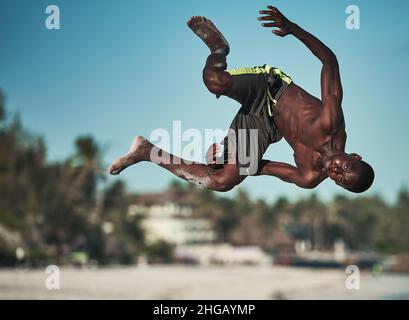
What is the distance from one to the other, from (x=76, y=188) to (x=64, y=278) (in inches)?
656

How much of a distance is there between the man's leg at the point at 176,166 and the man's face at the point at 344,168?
Answer: 111 cm

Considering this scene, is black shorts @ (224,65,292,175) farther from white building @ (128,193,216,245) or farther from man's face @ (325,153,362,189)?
white building @ (128,193,216,245)

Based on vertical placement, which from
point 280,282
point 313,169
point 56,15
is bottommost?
point 280,282

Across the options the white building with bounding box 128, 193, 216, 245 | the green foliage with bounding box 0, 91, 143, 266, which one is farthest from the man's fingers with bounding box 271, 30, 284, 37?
the white building with bounding box 128, 193, 216, 245

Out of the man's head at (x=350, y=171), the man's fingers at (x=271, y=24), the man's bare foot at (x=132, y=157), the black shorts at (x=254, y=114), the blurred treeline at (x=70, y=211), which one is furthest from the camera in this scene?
the blurred treeline at (x=70, y=211)

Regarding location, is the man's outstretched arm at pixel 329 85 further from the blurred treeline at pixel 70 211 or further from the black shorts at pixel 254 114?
the blurred treeline at pixel 70 211

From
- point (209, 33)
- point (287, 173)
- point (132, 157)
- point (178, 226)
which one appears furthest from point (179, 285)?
point (209, 33)

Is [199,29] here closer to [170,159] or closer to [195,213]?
[170,159]

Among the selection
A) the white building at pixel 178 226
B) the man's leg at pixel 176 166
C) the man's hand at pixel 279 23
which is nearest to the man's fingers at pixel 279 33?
the man's hand at pixel 279 23

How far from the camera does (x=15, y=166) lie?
60938 millimetres

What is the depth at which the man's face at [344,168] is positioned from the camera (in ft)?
21.1

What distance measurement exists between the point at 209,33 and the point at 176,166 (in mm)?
1472

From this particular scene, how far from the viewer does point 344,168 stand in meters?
6.47
